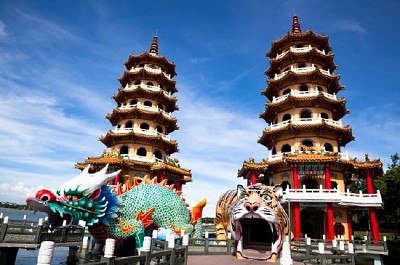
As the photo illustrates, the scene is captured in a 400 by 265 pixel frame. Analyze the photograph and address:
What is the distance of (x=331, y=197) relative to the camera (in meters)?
19.0

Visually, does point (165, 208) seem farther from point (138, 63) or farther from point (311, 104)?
point (138, 63)

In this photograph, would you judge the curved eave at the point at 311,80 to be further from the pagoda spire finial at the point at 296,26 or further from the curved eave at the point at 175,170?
the curved eave at the point at 175,170

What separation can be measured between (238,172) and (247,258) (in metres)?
14.7

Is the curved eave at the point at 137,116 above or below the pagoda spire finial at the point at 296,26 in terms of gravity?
below

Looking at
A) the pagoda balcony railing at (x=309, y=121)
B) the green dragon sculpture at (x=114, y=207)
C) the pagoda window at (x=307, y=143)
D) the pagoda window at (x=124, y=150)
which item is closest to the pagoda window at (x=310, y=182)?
the pagoda window at (x=307, y=143)

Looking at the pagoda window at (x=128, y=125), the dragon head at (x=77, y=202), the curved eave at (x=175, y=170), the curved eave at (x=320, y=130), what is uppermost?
the pagoda window at (x=128, y=125)

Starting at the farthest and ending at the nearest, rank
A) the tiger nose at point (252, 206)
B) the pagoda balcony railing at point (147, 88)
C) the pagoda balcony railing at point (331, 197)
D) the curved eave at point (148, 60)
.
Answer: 1. the curved eave at point (148, 60)
2. the pagoda balcony railing at point (147, 88)
3. the pagoda balcony railing at point (331, 197)
4. the tiger nose at point (252, 206)

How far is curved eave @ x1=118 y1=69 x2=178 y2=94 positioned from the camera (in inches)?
1118

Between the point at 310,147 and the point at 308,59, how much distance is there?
8.66 m

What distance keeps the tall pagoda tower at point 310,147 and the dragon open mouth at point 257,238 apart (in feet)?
21.0

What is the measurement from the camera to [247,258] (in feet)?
37.5

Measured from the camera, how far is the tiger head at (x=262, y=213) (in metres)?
10.5

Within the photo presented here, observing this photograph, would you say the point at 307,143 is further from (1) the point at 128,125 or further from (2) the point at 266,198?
(1) the point at 128,125

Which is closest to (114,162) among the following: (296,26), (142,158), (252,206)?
(142,158)
